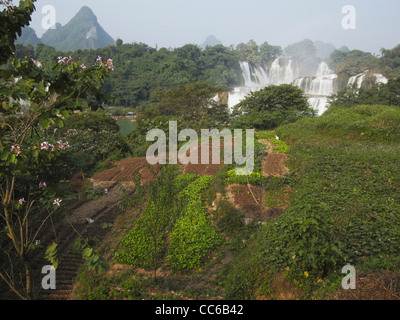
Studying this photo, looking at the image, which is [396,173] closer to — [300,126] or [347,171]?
[347,171]

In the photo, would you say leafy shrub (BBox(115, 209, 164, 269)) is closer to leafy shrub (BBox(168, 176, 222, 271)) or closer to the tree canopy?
leafy shrub (BBox(168, 176, 222, 271))

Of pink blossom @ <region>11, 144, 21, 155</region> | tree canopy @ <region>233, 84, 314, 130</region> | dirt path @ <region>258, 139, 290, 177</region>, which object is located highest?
tree canopy @ <region>233, 84, 314, 130</region>

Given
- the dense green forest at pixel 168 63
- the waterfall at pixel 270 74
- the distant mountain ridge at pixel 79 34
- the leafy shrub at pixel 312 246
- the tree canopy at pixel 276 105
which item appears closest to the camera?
the leafy shrub at pixel 312 246

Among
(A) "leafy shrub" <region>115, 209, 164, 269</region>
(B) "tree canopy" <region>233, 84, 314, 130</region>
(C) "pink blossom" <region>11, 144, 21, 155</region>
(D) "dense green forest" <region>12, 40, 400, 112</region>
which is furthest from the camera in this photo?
(D) "dense green forest" <region>12, 40, 400, 112</region>

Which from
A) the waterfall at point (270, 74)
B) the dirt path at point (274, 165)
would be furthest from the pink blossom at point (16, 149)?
the waterfall at point (270, 74)

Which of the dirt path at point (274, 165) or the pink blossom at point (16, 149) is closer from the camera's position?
the pink blossom at point (16, 149)

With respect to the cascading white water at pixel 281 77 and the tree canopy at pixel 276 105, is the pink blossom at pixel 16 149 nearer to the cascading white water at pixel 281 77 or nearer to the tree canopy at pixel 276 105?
the tree canopy at pixel 276 105

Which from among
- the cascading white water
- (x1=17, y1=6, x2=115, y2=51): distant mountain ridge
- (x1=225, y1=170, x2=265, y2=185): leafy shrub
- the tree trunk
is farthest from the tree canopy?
(x1=17, y1=6, x2=115, y2=51): distant mountain ridge

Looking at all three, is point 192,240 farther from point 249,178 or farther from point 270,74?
point 270,74

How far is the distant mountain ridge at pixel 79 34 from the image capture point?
12388 centimetres

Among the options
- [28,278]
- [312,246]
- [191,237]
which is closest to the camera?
[28,278]

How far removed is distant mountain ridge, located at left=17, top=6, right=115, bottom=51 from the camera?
124m

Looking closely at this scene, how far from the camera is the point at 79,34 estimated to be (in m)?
128

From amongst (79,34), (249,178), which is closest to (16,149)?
(249,178)
